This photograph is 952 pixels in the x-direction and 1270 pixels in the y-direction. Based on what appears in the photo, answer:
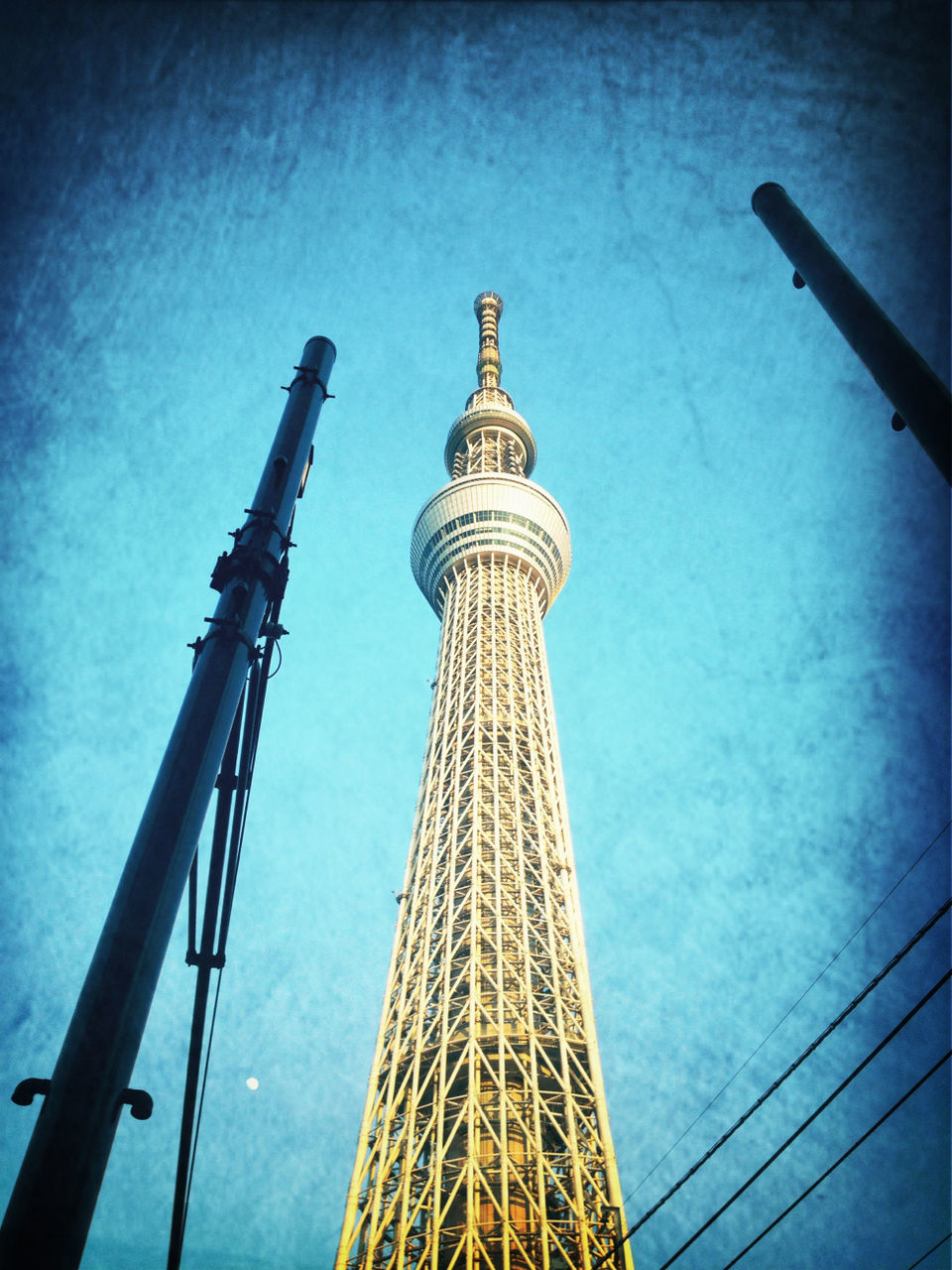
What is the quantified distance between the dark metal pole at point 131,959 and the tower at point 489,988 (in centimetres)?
2368

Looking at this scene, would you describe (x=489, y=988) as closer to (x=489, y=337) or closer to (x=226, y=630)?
(x=226, y=630)

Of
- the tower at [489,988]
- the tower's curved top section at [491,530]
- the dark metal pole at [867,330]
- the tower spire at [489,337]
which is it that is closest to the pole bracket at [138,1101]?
the dark metal pole at [867,330]

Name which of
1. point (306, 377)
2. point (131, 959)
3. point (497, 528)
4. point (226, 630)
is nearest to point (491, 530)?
point (497, 528)

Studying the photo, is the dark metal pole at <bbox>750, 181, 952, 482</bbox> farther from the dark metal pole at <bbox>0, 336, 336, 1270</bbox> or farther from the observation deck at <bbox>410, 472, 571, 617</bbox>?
the observation deck at <bbox>410, 472, 571, 617</bbox>

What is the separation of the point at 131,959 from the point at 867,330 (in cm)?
518

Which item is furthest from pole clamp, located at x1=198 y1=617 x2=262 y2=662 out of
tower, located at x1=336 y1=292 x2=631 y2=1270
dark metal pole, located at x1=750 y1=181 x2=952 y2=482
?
tower, located at x1=336 y1=292 x2=631 y2=1270

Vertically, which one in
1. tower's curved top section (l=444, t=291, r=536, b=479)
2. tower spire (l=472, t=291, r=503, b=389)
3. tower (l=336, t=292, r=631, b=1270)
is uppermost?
tower spire (l=472, t=291, r=503, b=389)

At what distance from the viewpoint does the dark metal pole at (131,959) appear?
3.06 m

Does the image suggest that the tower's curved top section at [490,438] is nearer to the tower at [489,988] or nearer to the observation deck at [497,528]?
the observation deck at [497,528]

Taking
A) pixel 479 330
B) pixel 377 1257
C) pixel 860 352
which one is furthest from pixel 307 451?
pixel 479 330

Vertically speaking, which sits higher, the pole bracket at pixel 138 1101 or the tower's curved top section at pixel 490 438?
the tower's curved top section at pixel 490 438

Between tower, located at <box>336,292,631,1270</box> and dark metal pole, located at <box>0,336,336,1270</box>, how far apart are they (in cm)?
2368

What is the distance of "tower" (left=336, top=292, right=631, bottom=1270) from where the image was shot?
77.4 feet

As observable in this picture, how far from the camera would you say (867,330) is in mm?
4660
